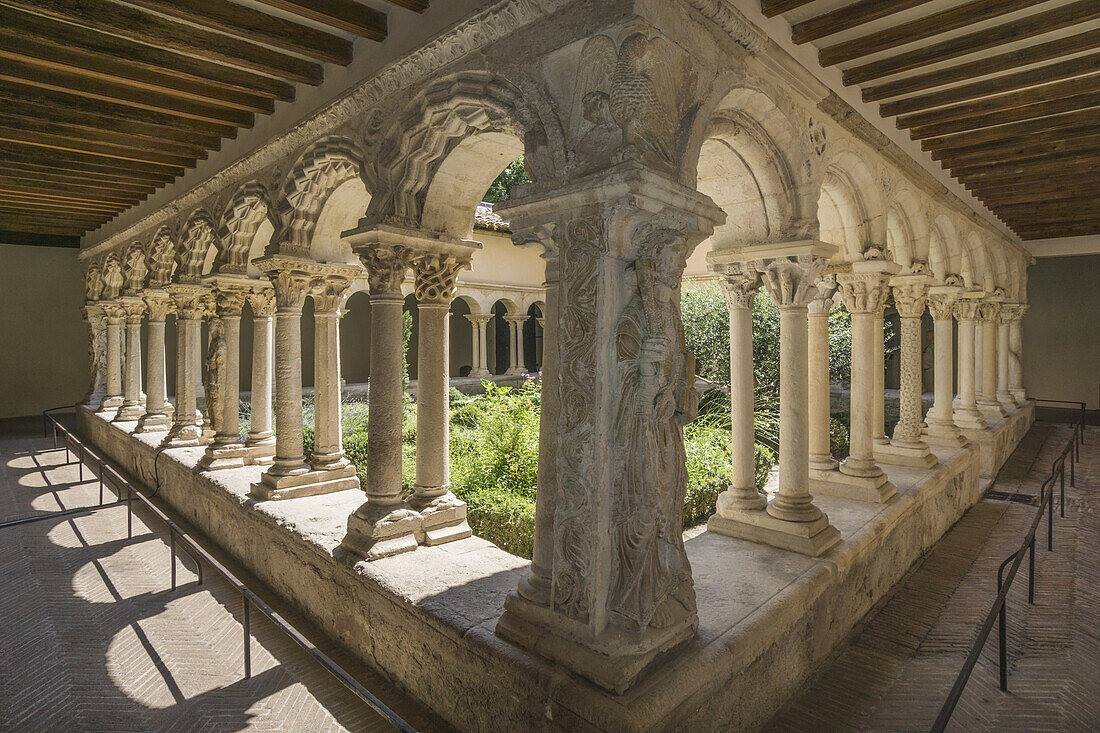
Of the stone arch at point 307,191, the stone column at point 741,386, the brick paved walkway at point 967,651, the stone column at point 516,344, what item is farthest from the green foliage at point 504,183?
the brick paved walkway at point 967,651

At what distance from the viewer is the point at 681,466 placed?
282 centimetres

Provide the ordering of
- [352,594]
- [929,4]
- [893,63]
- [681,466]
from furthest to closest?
[893,63] → [352,594] → [929,4] → [681,466]

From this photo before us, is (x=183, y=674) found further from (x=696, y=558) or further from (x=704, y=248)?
(x=704, y=248)

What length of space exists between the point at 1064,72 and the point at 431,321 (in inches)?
183

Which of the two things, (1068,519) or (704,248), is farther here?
(704,248)

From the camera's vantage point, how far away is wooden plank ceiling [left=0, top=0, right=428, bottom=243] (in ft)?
11.9

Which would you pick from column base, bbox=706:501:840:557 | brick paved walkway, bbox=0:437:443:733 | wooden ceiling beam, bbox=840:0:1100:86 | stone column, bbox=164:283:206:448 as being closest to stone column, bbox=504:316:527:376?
stone column, bbox=164:283:206:448

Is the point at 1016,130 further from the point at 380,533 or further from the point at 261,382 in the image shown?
the point at 261,382

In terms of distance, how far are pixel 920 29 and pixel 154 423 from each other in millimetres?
10011

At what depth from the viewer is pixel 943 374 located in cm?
791

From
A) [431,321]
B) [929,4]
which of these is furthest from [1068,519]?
[431,321]

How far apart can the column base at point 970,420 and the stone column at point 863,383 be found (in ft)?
13.4

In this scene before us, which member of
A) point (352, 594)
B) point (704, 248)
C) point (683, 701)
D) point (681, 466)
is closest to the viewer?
→ point (683, 701)

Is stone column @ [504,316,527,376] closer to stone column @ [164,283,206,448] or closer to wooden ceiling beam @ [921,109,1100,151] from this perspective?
stone column @ [164,283,206,448]
